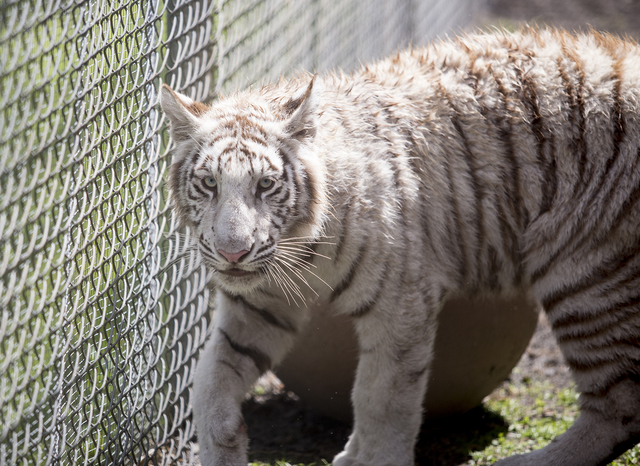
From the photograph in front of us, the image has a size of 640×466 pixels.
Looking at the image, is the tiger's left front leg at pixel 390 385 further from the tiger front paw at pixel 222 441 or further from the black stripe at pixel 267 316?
the tiger front paw at pixel 222 441

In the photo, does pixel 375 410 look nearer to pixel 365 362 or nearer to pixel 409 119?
pixel 365 362

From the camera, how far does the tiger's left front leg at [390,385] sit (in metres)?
2.64

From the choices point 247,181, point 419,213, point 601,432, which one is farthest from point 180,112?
point 601,432

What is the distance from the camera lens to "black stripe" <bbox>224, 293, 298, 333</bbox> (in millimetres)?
2816

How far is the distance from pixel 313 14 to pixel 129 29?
2.59 meters

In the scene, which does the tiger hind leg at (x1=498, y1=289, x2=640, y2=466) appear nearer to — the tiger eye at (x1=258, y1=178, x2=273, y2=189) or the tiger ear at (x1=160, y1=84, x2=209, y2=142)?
the tiger eye at (x1=258, y1=178, x2=273, y2=189)

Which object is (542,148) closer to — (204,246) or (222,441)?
(204,246)

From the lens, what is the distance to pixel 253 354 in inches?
112

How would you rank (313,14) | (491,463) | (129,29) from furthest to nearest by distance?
(313,14), (491,463), (129,29)

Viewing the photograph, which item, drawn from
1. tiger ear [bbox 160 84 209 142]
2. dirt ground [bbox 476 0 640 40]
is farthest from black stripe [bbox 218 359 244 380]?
dirt ground [bbox 476 0 640 40]

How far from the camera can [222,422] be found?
8.43 ft

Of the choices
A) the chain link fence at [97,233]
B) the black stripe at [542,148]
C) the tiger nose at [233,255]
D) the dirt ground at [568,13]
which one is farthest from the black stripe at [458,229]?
the dirt ground at [568,13]

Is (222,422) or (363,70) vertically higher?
(363,70)

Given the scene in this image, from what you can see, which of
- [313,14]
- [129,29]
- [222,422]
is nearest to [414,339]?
[222,422]
